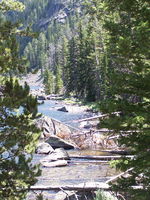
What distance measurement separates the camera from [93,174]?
62.0 ft

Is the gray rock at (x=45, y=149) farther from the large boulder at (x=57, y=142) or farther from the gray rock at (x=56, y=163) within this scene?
the gray rock at (x=56, y=163)

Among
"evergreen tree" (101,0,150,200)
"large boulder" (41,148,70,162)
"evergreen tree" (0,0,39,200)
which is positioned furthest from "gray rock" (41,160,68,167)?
"evergreen tree" (101,0,150,200)

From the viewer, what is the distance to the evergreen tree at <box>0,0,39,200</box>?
8391 mm

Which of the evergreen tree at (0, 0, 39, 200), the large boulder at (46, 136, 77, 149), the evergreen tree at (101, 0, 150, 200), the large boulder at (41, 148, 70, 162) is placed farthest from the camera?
the large boulder at (46, 136, 77, 149)

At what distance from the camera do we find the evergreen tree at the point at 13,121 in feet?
27.5

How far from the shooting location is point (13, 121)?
8680 millimetres

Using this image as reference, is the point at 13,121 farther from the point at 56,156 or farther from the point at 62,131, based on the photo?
the point at 62,131

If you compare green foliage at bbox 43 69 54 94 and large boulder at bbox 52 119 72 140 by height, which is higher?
green foliage at bbox 43 69 54 94

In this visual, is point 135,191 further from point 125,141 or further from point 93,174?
point 93,174

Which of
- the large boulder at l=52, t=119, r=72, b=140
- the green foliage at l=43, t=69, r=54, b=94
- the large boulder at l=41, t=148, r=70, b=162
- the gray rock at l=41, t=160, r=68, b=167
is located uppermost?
the green foliage at l=43, t=69, r=54, b=94

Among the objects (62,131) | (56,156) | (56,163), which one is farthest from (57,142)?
(56,163)

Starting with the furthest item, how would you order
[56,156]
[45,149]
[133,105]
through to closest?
[45,149]
[56,156]
[133,105]

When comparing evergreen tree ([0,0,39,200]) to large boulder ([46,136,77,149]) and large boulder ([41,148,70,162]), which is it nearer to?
large boulder ([41,148,70,162])

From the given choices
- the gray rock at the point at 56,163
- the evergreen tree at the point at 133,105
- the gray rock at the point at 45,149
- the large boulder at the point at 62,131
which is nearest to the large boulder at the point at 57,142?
the gray rock at the point at 45,149
